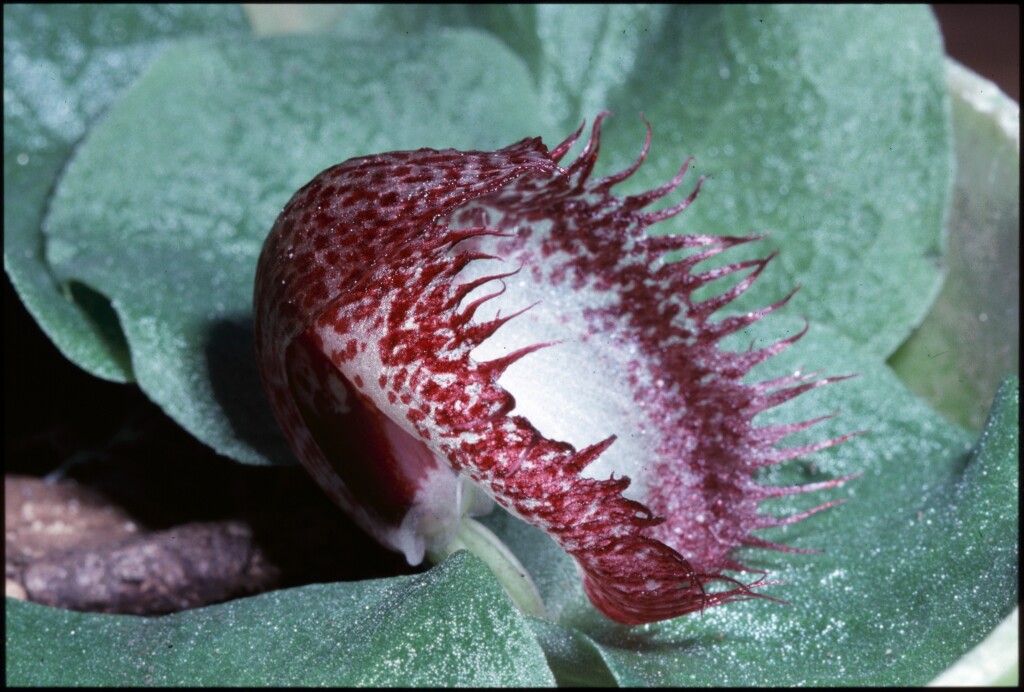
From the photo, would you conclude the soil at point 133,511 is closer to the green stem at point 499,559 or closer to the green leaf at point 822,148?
the green stem at point 499,559

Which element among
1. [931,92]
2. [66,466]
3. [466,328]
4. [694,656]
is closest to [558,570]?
[694,656]

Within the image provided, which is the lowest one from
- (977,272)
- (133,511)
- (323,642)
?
(133,511)

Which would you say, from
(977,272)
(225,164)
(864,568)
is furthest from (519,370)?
(977,272)

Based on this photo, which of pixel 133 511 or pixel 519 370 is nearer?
pixel 519 370

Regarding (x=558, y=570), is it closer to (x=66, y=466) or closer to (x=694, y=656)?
(x=694, y=656)

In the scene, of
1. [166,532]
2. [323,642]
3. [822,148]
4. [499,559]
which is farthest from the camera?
[822,148]

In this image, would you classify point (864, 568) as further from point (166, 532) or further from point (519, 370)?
point (166, 532)

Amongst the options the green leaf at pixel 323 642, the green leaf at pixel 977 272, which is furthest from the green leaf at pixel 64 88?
the green leaf at pixel 977 272
